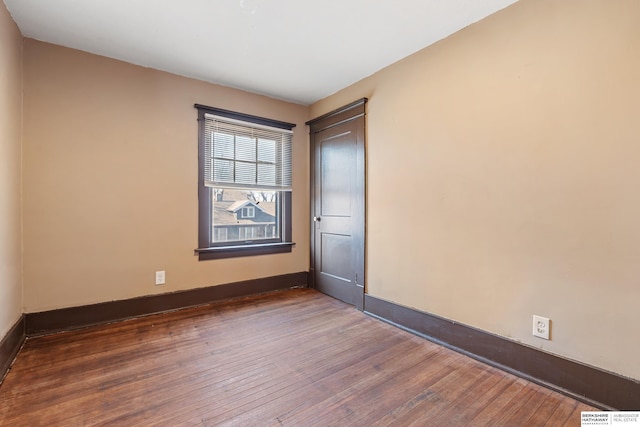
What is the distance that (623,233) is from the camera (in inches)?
57.3

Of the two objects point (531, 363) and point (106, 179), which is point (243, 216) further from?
point (531, 363)

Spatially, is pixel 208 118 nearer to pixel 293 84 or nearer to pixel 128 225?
pixel 293 84

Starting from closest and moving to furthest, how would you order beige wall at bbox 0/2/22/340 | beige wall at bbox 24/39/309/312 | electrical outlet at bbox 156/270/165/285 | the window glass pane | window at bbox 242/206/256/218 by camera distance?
beige wall at bbox 0/2/22/340 < beige wall at bbox 24/39/309/312 < electrical outlet at bbox 156/270/165/285 < the window glass pane < window at bbox 242/206/256/218

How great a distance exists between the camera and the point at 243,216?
11.0 ft

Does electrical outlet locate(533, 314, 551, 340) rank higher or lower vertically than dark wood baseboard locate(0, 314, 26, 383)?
higher

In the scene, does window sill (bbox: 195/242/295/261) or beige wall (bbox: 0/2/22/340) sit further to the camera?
window sill (bbox: 195/242/295/261)

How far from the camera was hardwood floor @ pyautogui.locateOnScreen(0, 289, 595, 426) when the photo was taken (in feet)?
4.67

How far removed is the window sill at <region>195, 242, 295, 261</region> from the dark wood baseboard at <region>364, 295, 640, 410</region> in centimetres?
160

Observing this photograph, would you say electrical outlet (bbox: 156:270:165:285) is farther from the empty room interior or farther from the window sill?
the window sill

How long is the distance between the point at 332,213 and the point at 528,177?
1.97 metres

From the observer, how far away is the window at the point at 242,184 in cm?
304

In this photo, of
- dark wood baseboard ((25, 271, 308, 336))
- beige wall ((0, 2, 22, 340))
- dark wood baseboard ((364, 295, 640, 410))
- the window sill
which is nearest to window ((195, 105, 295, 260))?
the window sill

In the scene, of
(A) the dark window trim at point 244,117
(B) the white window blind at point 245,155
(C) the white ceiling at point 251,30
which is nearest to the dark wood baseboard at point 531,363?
(B) the white window blind at point 245,155
